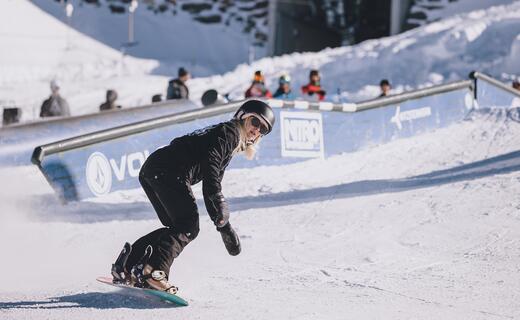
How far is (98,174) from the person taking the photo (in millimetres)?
10602

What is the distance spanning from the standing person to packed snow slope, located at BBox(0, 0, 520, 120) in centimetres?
1524

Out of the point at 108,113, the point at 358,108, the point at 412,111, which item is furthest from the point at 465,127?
the point at 108,113

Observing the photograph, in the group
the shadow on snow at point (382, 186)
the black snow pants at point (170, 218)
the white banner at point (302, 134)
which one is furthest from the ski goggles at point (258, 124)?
the white banner at point (302, 134)

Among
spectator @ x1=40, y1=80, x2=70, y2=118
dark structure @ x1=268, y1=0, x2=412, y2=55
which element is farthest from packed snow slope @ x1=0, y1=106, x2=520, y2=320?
dark structure @ x1=268, y1=0, x2=412, y2=55

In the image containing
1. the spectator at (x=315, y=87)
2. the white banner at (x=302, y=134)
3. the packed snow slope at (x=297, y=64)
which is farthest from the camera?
the packed snow slope at (x=297, y=64)

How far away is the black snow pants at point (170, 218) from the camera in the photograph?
20.2 feet

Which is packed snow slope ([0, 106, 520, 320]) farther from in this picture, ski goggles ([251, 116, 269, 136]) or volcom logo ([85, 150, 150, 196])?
ski goggles ([251, 116, 269, 136])

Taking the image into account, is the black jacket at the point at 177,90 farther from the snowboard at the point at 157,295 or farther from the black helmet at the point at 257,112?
the snowboard at the point at 157,295

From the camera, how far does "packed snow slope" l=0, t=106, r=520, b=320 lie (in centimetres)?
618

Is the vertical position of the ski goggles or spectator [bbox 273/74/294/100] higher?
the ski goggles

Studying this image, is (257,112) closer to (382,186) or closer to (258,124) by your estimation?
(258,124)

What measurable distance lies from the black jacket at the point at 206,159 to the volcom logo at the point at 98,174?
4.33 meters

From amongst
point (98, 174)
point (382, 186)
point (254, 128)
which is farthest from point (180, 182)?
point (382, 186)

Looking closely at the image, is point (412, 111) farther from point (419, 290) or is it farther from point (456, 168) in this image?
point (419, 290)
